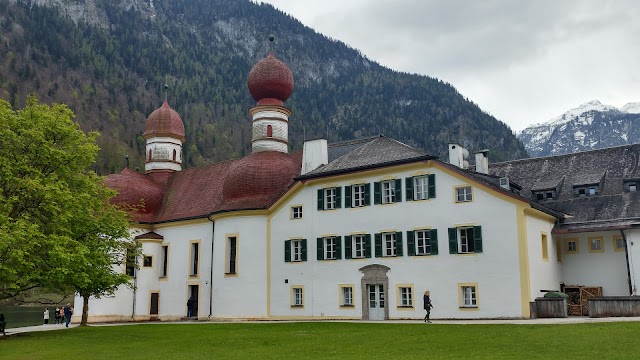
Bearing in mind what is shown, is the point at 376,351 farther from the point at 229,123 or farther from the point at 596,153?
the point at 229,123

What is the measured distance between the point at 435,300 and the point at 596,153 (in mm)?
14315

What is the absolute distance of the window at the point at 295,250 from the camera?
3806 cm

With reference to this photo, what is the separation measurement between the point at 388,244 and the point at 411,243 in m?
1.42

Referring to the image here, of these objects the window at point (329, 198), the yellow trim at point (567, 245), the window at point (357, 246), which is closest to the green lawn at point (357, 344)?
the window at point (357, 246)

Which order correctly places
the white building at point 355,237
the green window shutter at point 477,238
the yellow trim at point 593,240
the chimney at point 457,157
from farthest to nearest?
the chimney at point 457,157, the yellow trim at point 593,240, the white building at point 355,237, the green window shutter at point 477,238

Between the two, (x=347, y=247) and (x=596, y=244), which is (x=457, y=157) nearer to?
(x=347, y=247)

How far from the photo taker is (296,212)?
38.9 m

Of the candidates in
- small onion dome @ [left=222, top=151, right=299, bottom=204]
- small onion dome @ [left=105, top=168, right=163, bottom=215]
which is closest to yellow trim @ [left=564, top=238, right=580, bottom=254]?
small onion dome @ [left=222, top=151, right=299, bottom=204]

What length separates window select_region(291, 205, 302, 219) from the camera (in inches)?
1526

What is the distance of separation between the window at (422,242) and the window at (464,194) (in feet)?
6.21

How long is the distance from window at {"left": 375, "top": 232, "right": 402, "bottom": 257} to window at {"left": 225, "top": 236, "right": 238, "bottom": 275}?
909 cm

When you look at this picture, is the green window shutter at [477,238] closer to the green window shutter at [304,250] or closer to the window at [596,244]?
the window at [596,244]

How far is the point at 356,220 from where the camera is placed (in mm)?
36250

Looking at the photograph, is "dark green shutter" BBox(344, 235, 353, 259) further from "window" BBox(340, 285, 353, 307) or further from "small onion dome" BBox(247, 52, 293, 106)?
"small onion dome" BBox(247, 52, 293, 106)
